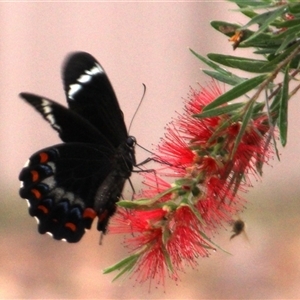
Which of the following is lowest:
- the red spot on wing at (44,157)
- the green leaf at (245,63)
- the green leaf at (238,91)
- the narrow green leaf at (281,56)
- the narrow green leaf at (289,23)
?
the red spot on wing at (44,157)

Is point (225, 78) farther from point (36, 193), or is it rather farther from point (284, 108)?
point (36, 193)

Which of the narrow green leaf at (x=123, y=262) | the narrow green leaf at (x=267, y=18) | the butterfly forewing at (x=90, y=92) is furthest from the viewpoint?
the butterfly forewing at (x=90, y=92)

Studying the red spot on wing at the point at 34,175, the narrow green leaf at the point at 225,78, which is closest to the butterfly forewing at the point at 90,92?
the red spot on wing at the point at 34,175

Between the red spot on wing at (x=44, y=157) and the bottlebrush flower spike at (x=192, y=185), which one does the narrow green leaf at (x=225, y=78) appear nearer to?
the bottlebrush flower spike at (x=192, y=185)

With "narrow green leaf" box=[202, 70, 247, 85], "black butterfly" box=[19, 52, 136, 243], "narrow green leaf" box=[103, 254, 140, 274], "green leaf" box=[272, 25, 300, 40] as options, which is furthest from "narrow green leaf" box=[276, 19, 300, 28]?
"black butterfly" box=[19, 52, 136, 243]

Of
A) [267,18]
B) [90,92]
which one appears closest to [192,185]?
[267,18]

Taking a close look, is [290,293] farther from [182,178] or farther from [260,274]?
[182,178]

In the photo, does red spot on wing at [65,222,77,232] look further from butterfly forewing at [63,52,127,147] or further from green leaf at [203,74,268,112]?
green leaf at [203,74,268,112]
